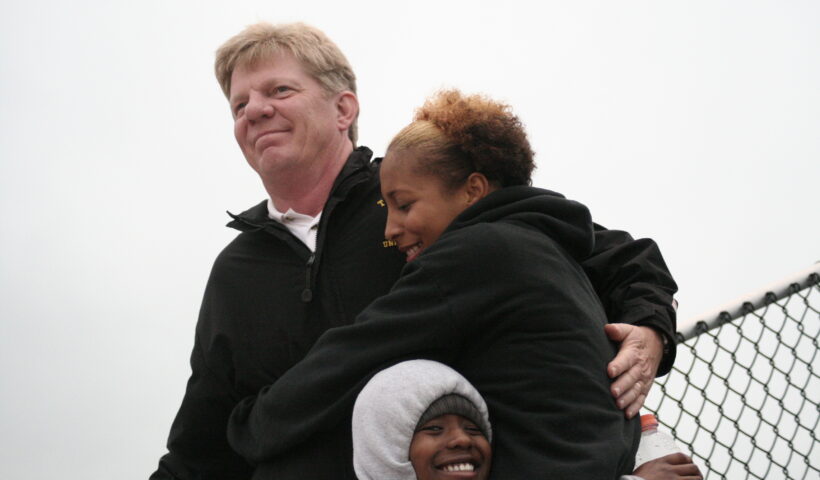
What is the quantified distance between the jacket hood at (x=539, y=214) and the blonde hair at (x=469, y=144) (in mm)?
133

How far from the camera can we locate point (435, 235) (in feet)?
7.76

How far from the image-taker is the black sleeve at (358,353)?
2.04m

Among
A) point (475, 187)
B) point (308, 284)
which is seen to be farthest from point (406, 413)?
point (308, 284)

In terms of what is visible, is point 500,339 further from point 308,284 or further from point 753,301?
point 753,301

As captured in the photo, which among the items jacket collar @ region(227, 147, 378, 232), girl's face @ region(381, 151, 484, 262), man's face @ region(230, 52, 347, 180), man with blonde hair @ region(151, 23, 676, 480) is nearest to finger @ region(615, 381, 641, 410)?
man with blonde hair @ region(151, 23, 676, 480)

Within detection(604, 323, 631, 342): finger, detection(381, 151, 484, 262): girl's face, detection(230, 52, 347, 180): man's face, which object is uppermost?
detection(230, 52, 347, 180): man's face

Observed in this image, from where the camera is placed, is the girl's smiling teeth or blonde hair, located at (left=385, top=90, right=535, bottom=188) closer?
the girl's smiling teeth

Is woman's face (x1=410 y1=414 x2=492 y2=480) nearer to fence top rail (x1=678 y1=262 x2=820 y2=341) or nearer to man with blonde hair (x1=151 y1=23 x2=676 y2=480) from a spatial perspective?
man with blonde hair (x1=151 y1=23 x2=676 y2=480)

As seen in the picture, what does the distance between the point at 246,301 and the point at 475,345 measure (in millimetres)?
960

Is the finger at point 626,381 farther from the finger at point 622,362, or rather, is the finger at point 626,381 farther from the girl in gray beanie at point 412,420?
the girl in gray beanie at point 412,420

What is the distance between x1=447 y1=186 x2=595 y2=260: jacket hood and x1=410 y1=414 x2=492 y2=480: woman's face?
52 centimetres

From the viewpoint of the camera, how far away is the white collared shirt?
110 inches

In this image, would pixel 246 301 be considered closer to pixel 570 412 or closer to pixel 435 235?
pixel 435 235

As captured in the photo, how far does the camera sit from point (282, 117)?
289 cm
